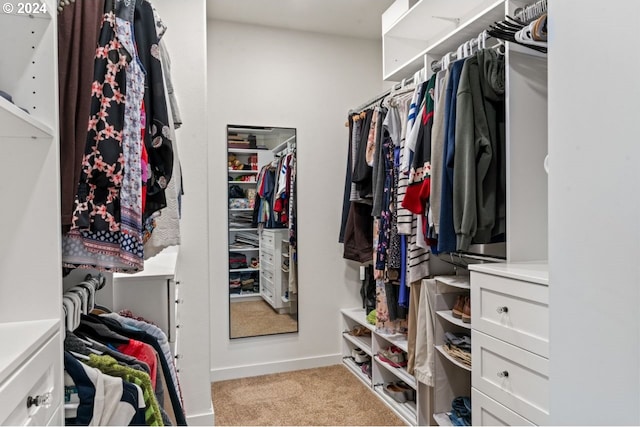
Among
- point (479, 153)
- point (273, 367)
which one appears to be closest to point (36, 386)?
point (479, 153)

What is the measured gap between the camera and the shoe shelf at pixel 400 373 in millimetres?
2195

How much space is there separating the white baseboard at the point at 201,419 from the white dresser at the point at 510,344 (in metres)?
1.48

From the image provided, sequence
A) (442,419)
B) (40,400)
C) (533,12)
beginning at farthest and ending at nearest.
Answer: (442,419) → (533,12) → (40,400)

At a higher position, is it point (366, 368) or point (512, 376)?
point (512, 376)

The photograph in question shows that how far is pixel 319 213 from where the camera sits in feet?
9.96

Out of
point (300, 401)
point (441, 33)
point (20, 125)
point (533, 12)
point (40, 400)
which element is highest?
point (441, 33)

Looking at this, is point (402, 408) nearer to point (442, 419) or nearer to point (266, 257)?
point (442, 419)

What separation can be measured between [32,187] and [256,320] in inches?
91.6

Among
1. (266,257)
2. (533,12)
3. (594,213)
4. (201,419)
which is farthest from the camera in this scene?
(266,257)

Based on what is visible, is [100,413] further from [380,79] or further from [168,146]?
[380,79]

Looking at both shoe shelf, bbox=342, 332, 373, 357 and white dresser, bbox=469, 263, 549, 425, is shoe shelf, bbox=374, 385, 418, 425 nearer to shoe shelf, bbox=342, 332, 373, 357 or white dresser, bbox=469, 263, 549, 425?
shoe shelf, bbox=342, 332, 373, 357

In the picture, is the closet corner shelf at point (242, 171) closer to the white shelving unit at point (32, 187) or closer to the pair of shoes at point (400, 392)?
the pair of shoes at point (400, 392)

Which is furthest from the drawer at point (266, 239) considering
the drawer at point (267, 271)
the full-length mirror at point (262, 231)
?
the drawer at point (267, 271)

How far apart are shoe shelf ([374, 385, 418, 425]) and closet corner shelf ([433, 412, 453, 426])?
261 millimetres
